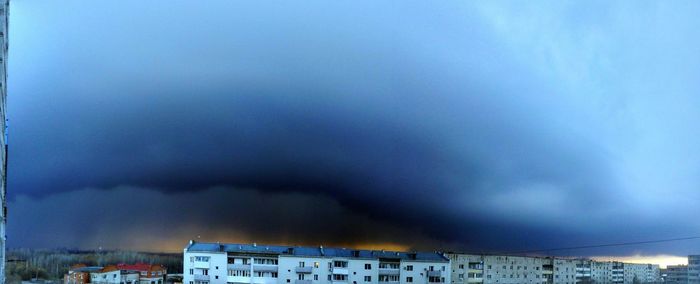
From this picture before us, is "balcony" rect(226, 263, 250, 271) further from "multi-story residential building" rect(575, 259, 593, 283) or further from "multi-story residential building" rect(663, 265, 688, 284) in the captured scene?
"multi-story residential building" rect(663, 265, 688, 284)

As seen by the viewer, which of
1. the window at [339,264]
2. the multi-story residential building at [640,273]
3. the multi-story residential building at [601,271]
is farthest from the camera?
the multi-story residential building at [640,273]

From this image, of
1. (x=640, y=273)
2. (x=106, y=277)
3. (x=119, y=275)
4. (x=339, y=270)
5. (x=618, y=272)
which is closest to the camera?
(x=339, y=270)

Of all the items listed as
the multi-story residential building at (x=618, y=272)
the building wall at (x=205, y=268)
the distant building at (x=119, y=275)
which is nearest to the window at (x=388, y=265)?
the building wall at (x=205, y=268)

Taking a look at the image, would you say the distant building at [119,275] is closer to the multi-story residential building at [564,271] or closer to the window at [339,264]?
the window at [339,264]

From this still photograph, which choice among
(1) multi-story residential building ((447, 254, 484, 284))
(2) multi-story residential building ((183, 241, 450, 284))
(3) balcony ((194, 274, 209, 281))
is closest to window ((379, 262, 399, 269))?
(2) multi-story residential building ((183, 241, 450, 284))

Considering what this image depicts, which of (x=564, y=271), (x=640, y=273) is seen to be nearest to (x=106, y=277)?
(x=564, y=271)

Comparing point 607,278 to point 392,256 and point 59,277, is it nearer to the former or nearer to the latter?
point 392,256

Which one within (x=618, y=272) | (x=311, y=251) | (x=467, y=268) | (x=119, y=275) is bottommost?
(x=618, y=272)

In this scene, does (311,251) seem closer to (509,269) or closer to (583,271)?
(509,269)
